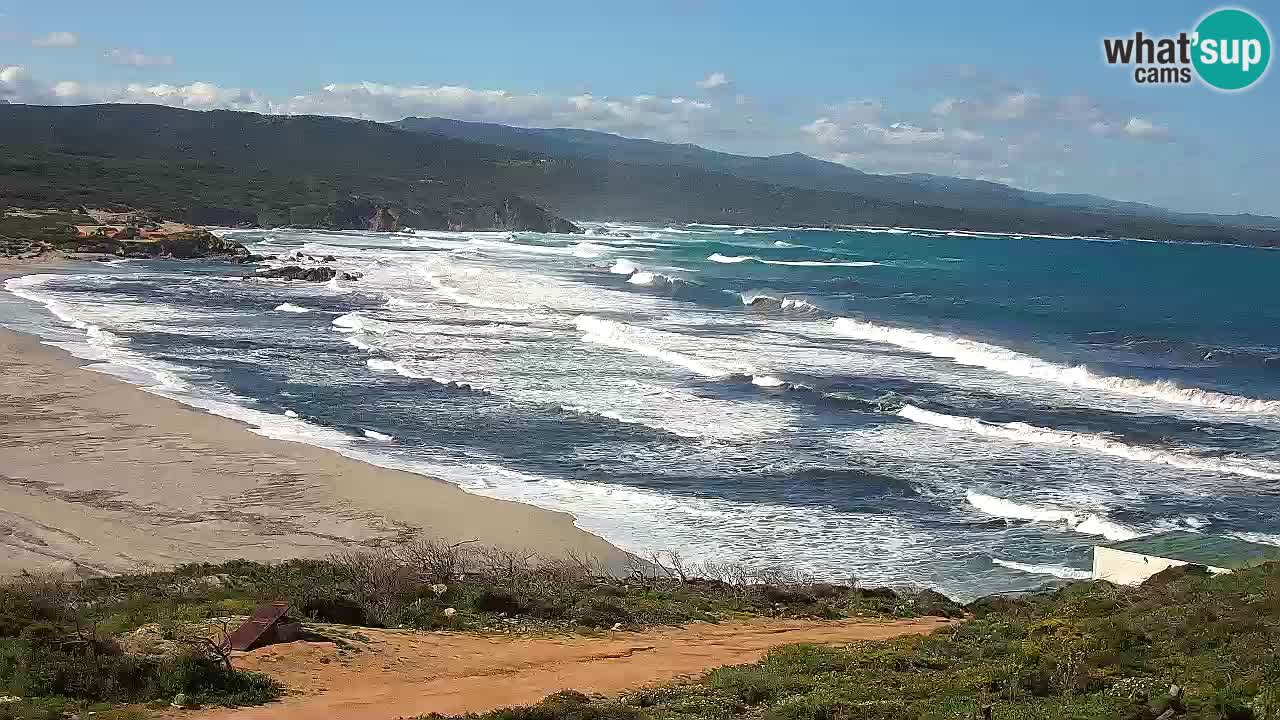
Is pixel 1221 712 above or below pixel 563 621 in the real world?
above

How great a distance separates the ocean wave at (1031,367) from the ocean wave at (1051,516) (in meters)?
14.1

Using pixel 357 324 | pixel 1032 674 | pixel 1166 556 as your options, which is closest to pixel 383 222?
pixel 357 324

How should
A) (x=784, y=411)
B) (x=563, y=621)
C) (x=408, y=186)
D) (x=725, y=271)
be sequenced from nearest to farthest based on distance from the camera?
1. (x=563, y=621)
2. (x=784, y=411)
3. (x=725, y=271)
4. (x=408, y=186)

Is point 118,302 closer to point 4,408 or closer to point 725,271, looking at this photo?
point 4,408

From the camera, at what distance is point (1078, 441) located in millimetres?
26922

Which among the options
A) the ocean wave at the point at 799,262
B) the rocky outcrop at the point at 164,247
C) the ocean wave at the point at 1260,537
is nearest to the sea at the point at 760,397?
the ocean wave at the point at 1260,537

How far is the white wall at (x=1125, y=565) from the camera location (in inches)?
661

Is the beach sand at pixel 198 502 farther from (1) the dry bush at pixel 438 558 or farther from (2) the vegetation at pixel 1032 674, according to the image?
(2) the vegetation at pixel 1032 674

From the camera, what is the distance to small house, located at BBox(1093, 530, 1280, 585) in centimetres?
1666

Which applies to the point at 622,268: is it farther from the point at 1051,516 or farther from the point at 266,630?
the point at 266,630

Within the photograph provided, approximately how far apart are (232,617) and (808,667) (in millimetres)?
6078

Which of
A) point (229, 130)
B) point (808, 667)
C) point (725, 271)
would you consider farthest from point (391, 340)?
point (229, 130)

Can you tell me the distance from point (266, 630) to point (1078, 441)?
20.1m

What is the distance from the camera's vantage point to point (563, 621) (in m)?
14.4
